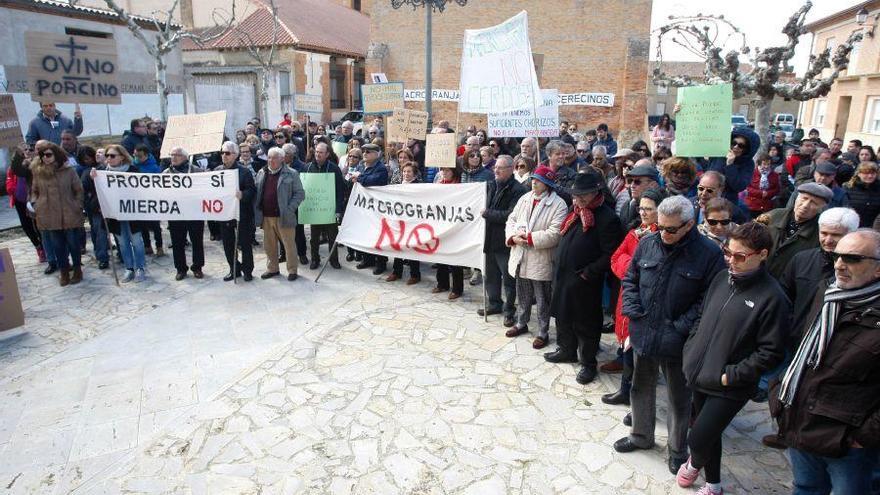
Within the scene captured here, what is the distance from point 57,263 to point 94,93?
2.52 metres

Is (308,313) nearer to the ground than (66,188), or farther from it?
nearer to the ground

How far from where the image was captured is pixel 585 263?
187 inches

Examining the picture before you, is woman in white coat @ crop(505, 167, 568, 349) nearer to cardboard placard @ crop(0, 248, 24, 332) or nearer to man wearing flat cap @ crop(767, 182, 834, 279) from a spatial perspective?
man wearing flat cap @ crop(767, 182, 834, 279)

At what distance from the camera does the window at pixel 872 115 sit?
26.2 m

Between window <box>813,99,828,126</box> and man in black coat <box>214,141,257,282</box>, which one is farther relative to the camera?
window <box>813,99,828,126</box>

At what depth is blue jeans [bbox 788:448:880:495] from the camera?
2.63 m

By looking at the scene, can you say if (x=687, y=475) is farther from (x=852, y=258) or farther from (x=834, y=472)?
(x=852, y=258)

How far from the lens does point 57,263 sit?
25.7 ft

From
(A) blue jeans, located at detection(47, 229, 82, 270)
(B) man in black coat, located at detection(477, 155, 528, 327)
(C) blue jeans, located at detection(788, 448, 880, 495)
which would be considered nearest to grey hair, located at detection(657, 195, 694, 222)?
(C) blue jeans, located at detection(788, 448, 880, 495)

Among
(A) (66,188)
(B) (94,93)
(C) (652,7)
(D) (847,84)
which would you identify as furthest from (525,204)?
(D) (847,84)

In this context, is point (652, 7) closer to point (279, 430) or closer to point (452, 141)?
point (452, 141)

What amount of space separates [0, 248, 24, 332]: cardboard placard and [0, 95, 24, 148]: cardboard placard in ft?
5.47

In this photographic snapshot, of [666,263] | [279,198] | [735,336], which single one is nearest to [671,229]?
[666,263]

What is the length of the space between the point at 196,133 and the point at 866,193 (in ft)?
27.7
